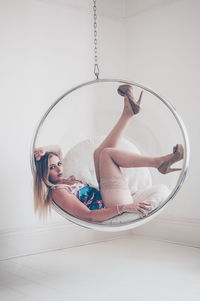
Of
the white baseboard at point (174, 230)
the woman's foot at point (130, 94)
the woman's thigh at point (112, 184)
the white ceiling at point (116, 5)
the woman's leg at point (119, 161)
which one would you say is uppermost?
the white ceiling at point (116, 5)

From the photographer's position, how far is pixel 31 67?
3639 mm

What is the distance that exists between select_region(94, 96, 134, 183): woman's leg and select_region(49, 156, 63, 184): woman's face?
22 cm

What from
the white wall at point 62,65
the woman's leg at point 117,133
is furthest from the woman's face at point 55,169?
the white wall at point 62,65

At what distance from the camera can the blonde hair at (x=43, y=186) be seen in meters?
2.53

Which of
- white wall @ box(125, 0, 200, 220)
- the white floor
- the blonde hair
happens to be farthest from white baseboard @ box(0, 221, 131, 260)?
the blonde hair

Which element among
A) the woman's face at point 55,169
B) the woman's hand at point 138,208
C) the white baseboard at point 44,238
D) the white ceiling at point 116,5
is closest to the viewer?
the woman's hand at point 138,208

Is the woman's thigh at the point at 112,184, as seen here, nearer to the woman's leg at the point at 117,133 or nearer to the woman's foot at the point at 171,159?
the woman's leg at the point at 117,133

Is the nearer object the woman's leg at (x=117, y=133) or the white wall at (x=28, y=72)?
the woman's leg at (x=117, y=133)

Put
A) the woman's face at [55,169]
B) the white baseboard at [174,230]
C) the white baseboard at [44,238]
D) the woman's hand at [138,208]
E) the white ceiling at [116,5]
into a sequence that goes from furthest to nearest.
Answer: the white ceiling at [116,5] < the white baseboard at [174,230] < the white baseboard at [44,238] < the woman's face at [55,169] < the woman's hand at [138,208]

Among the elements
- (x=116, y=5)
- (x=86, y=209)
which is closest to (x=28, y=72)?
(x=116, y=5)

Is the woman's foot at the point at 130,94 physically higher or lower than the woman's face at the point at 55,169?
higher

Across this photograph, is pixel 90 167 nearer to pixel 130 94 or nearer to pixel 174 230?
A: pixel 130 94

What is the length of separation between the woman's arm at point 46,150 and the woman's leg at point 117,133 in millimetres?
226

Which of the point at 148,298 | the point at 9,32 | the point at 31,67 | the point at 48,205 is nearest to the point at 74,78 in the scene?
the point at 31,67
